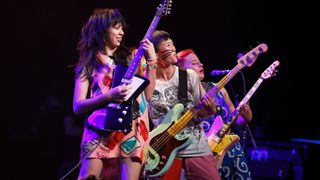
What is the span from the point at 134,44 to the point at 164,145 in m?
2.42

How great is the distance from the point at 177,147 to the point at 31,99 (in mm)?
2400

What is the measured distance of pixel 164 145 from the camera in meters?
3.76

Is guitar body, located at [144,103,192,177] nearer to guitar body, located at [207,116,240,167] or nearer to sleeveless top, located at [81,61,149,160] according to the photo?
guitar body, located at [207,116,240,167]

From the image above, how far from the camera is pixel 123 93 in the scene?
254cm

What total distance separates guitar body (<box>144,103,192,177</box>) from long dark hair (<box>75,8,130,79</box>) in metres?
1.00

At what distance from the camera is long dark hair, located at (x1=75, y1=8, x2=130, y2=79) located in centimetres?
283

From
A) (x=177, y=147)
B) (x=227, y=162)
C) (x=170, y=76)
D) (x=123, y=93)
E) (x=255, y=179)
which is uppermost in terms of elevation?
(x=123, y=93)

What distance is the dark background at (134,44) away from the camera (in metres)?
5.22

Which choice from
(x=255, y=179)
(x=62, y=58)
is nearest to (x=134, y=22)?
(x=62, y=58)

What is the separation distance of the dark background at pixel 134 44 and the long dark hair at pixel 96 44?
5.42 ft

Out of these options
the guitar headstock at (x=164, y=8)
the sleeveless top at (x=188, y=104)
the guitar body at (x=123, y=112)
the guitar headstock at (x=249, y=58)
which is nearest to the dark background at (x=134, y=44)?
the guitar headstock at (x=249, y=58)

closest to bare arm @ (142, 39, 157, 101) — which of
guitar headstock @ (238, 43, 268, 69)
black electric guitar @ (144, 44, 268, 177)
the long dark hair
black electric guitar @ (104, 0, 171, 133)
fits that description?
black electric guitar @ (104, 0, 171, 133)

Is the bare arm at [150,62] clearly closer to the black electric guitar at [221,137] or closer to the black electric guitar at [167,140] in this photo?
the black electric guitar at [167,140]

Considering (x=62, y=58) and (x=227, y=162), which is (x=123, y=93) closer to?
(x=227, y=162)
